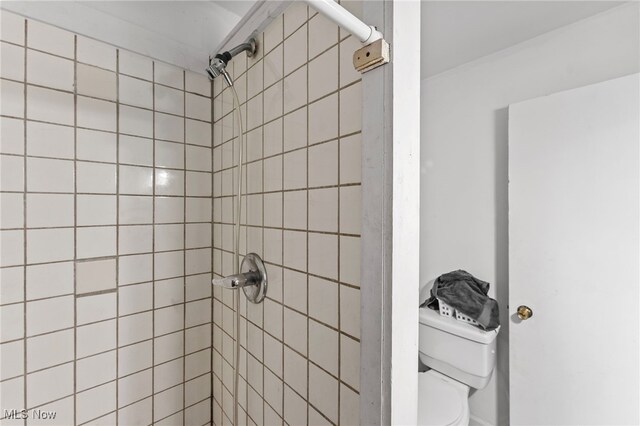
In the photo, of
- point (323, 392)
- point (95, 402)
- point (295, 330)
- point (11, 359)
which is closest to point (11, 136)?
point (11, 359)

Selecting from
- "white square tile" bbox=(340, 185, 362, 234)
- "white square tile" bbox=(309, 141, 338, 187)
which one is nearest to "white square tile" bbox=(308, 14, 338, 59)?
"white square tile" bbox=(309, 141, 338, 187)

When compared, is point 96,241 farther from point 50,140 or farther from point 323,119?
point 323,119

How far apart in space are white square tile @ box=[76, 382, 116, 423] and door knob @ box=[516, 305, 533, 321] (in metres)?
1.78

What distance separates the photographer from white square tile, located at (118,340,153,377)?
93 centimetres

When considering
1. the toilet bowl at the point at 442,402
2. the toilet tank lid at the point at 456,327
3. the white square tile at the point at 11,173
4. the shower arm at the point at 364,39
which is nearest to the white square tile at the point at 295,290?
the shower arm at the point at 364,39

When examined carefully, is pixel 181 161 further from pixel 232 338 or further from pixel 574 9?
pixel 574 9

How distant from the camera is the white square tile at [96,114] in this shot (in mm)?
865

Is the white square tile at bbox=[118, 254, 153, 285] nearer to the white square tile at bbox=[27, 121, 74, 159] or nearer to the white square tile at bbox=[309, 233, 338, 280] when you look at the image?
the white square tile at bbox=[27, 121, 74, 159]

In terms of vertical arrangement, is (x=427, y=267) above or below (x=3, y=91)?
below

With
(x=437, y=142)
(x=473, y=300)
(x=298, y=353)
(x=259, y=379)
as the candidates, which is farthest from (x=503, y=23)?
(x=259, y=379)

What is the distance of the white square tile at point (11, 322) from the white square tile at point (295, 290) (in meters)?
0.75

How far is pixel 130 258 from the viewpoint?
0.95m

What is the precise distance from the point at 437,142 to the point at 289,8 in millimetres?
1550

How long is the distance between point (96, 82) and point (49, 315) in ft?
2.39
